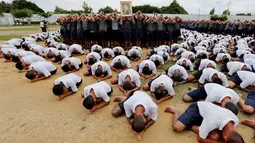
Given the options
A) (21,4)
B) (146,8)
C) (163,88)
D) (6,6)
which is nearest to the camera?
(163,88)

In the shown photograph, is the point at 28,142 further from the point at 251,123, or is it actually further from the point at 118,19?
the point at 118,19

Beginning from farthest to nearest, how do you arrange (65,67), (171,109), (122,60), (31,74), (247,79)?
(122,60), (65,67), (31,74), (247,79), (171,109)

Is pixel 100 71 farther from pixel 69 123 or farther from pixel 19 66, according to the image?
pixel 19 66

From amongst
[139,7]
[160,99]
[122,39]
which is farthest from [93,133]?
[139,7]

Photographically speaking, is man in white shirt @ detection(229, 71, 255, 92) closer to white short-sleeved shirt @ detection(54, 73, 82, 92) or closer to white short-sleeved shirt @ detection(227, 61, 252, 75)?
white short-sleeved shirt @ detection(227, 61, 252, 75)

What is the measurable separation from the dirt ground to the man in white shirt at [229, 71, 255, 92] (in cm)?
107

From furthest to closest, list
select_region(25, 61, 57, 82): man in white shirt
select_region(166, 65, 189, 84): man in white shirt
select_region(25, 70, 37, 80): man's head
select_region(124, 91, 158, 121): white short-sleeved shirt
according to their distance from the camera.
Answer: select_region(25, 61, 57, 82): man in white shirt < select_region(25, 70, 37, 80): man's head < select_region(166, 65, 189, 84): man in white shirt < select_region(124, 91, 158, 121): white short-sleeved shirt

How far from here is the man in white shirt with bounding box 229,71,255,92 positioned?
161 inches

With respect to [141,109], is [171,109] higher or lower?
lower

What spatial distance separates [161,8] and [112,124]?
46.0 metres

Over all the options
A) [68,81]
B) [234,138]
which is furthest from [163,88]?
[68,81]

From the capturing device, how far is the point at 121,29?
28.8 ft

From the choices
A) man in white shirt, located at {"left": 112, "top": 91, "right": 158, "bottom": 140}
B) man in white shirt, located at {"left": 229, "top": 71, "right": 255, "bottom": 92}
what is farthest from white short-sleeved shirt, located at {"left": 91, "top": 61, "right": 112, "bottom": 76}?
man in white shirt, located at {"left": 229, "top": 71, "right": 255, "bottom": 92}

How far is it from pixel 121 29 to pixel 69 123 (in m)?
6.21
